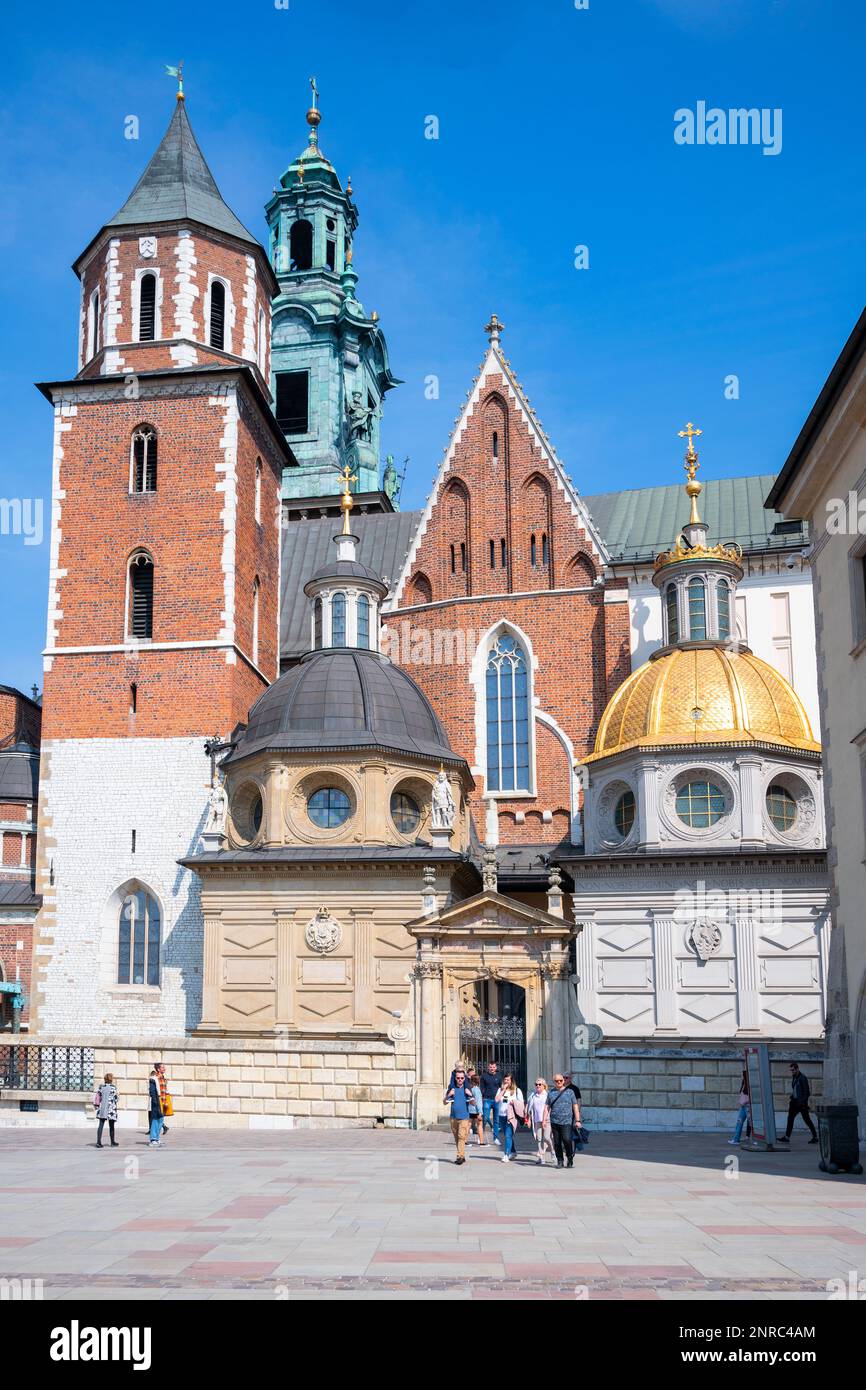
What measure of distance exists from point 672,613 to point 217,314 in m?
14.3

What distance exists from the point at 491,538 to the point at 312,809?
11.4 meters

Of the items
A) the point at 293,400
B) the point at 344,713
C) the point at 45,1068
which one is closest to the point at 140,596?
the point at 344,713

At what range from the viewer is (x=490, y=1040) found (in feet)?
83.5

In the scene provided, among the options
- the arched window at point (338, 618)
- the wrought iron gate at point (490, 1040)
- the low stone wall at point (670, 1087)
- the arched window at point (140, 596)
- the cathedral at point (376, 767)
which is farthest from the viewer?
the arched window at point (338, 618)

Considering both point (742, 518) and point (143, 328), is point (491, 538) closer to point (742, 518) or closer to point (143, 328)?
point (742, 518)

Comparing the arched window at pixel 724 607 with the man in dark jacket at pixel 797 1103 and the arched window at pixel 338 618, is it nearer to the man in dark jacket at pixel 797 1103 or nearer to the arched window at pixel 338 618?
the arched window at pixel 338 618

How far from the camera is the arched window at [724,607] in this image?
35.2 metres

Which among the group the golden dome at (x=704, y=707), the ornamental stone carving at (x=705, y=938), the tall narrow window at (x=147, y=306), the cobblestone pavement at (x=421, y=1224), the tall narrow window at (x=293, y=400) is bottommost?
the cobblestone pavement at (x=421, y=1224)

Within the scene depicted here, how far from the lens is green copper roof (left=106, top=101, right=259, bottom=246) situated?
1487 inches

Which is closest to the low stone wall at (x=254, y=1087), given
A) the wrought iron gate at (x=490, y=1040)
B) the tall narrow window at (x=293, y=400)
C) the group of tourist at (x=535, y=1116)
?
the wrought iron gate at (x=490, y=1040)

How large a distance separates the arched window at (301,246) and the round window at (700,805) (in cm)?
4088

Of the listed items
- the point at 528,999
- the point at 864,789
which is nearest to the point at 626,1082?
the point at 528,999

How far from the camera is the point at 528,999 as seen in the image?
85.4 ft

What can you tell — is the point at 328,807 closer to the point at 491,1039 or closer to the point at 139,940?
the point at 139,940
